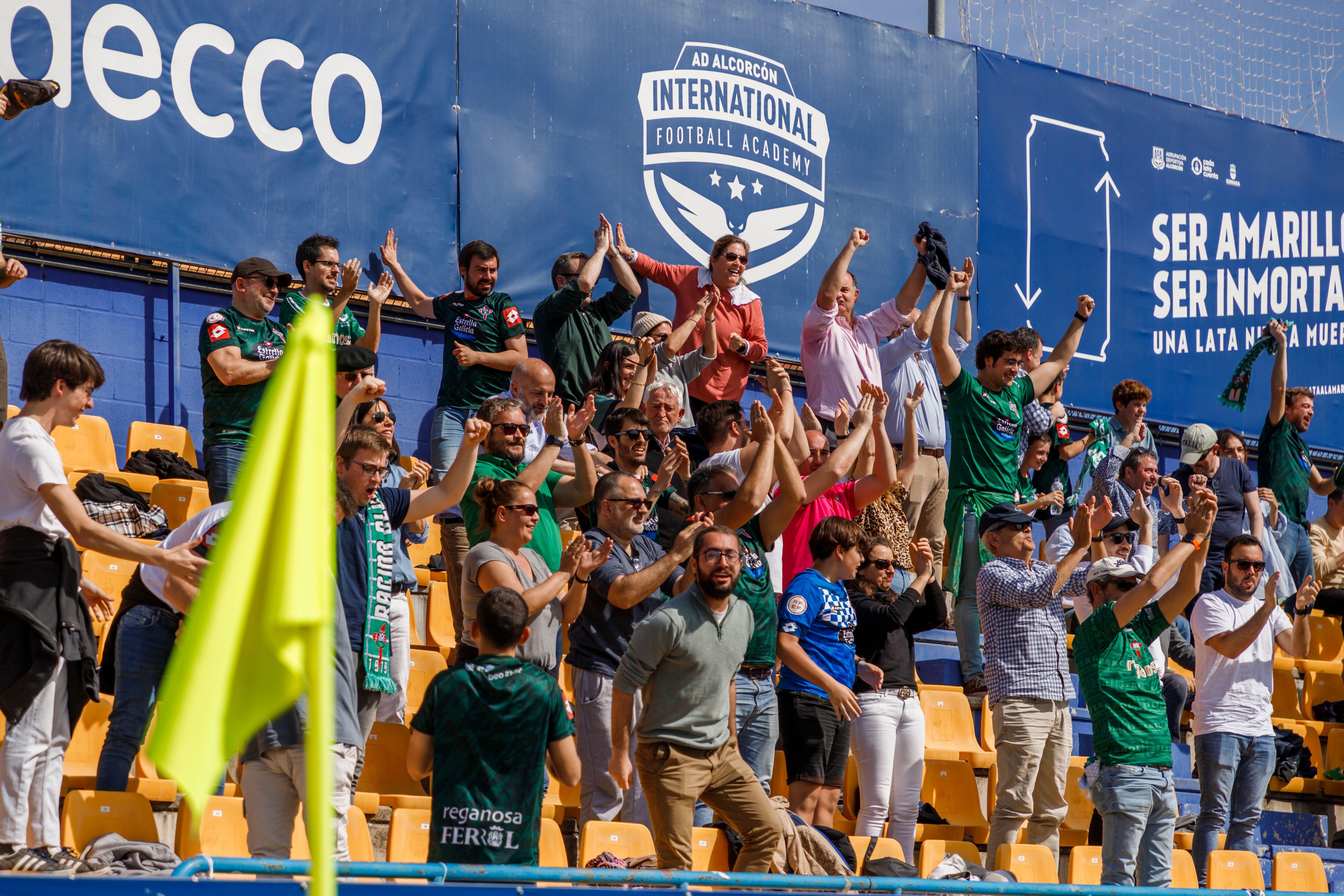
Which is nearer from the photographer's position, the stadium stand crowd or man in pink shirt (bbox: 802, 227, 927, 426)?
the stadium stand crowd

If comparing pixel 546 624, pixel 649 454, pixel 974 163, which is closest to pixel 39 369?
pixel 546 624

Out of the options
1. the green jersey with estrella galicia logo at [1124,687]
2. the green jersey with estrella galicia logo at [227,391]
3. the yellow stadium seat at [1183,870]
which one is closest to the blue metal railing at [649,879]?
the green jersey with estrella galicia logo at [1124,687]

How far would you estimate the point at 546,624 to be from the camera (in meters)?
5.69

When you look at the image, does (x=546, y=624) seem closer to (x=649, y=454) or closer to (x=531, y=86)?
(x=649, y=454)

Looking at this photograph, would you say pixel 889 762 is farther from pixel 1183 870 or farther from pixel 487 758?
pixel 487 758

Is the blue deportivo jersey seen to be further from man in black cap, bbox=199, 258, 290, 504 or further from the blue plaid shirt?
man in black cap, bbox=199, 258, 290, 504

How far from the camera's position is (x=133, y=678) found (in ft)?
17.3

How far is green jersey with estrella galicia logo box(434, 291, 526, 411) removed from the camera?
28.0 feet

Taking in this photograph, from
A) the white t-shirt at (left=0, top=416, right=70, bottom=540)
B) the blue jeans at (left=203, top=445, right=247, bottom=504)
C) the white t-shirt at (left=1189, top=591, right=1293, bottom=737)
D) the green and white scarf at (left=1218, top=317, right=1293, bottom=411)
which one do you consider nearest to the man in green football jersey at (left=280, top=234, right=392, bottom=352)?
the blue jeans at (left=203, top=445, right=247, bottom=504)

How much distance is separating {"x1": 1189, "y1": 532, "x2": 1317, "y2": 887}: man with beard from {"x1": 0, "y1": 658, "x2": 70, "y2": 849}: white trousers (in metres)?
5.18

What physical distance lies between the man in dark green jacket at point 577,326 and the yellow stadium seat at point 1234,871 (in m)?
4.28

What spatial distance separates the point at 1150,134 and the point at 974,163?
2.13 m

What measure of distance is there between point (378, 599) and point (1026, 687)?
3.07 meters

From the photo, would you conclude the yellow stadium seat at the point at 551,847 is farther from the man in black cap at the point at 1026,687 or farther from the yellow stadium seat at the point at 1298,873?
the yellow stadium seat at the point at 1298,873
